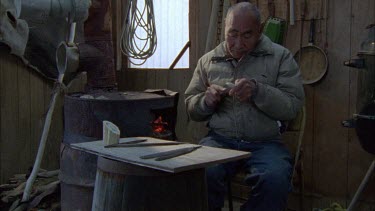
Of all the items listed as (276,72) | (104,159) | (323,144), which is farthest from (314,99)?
(104,159)

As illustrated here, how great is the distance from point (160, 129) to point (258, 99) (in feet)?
3.10

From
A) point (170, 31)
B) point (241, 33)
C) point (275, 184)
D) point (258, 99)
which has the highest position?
point (170, 31)

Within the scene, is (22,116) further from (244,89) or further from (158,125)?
(244,89)

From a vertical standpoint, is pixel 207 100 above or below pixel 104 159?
above

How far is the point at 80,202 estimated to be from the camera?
3.28 m

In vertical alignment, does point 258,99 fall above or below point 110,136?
above

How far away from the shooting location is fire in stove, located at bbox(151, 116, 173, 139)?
11.3 feet

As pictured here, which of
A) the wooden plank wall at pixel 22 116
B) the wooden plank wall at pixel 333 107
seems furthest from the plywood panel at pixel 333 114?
the wooden plank wall at pixel 22 116

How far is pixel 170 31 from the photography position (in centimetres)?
509

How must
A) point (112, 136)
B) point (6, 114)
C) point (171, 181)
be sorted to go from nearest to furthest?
1. point (171, 181)
2. point (112, 136)
3. point (6, 114)

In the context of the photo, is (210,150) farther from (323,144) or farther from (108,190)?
(323,144)

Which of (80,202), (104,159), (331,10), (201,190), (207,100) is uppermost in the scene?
(331,10)

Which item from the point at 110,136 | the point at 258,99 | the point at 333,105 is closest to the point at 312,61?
the point at 333,105

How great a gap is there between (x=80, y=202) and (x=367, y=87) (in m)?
1.98
